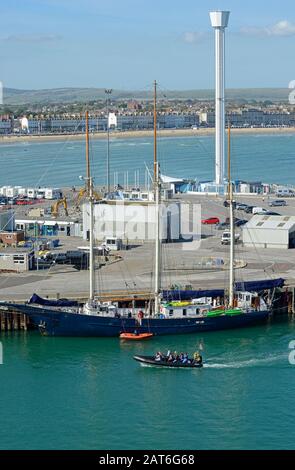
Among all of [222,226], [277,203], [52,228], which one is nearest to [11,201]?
[52,228]

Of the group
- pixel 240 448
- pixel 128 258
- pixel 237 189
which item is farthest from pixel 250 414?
pixel 237 189

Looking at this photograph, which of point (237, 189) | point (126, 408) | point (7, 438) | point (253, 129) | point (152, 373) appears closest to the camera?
point (7, 438)

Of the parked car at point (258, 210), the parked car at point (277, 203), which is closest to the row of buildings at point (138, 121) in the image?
the parked car at point (277, 203)

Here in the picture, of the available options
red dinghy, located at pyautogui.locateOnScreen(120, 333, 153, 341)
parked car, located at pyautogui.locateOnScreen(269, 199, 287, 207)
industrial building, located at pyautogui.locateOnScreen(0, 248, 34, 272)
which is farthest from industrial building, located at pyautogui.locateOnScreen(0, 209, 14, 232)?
red dinghy, located at pyautogui.locateOnScreen(120, 333, 153, 341)

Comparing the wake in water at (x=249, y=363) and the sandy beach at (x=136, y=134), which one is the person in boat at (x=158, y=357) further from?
the sandy beach at (x=136, y=134)

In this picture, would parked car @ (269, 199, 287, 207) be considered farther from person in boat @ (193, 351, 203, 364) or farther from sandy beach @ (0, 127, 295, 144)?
sandy beach @ (0, 127, 295, 144)
